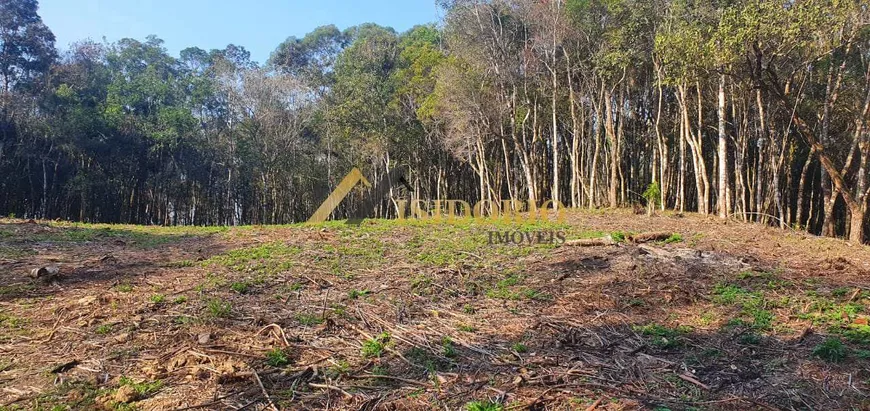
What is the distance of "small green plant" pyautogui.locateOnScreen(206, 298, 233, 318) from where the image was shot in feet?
14.1

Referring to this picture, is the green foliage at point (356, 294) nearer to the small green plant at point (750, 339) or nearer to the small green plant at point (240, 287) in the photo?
the small green plant at point (240, 287)

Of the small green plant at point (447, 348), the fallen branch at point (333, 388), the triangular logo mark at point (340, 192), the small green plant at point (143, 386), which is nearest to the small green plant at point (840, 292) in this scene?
the small green plant at point (447, 348)

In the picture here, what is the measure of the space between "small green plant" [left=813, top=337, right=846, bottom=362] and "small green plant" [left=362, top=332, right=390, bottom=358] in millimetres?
3054

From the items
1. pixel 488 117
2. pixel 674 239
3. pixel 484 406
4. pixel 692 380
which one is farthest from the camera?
pixel 488 117

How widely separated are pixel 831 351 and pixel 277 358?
3821mm

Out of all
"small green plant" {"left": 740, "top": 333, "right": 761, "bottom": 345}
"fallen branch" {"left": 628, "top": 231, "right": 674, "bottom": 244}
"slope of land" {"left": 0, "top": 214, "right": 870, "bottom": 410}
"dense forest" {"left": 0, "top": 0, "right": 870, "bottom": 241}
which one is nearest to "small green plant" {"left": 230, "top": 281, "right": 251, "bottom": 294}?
"slope of land" {"left": 0, "top": 214, "right": 870, "bottom": 410}

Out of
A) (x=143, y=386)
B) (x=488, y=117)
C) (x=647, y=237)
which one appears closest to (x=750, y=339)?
(x=647, y=237)

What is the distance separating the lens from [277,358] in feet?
11.3

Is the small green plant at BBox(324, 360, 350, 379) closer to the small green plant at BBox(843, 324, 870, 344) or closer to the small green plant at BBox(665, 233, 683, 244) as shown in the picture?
the small green plant at BBox(843, 324, 870, 344)

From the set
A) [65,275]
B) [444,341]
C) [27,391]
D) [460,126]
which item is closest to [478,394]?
[444,341]

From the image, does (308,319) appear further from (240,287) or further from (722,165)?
(722,165)

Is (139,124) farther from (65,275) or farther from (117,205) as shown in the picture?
(65,275)

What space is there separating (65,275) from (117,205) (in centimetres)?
2334

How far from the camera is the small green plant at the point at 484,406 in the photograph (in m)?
2.77
